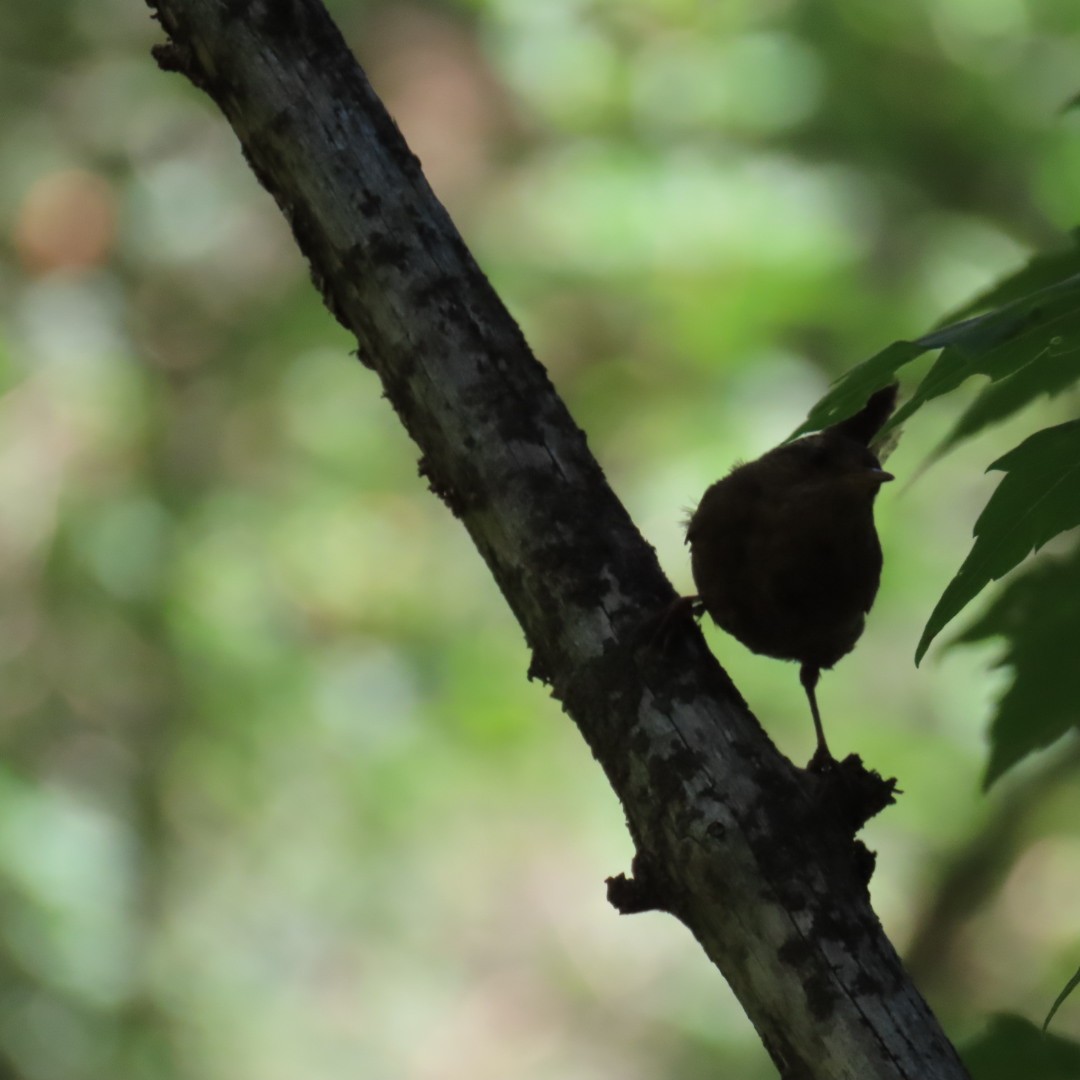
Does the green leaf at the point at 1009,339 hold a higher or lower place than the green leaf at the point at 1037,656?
higher

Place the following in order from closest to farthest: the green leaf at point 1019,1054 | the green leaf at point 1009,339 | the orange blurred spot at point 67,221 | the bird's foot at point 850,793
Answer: the green leaf at point 1009,339
the green leaf at point 1019,1054
the bird's foot at point 850,793
the orange blurred spot at point 67,221

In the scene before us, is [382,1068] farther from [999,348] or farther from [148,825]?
[999,348]

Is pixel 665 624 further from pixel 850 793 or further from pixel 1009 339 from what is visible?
pixel 1009 339

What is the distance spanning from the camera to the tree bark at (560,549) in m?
1.30

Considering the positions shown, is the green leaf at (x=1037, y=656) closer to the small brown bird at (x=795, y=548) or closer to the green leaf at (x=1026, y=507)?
the green leaf at (x=1026, y=507)

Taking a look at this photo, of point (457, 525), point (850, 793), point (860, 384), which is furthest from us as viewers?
point (457, 525)

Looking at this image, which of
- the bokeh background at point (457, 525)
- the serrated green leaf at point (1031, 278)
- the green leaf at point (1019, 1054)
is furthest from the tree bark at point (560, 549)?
the bokeh background at point (457, 525)

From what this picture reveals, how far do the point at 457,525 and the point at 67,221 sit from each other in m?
1.69

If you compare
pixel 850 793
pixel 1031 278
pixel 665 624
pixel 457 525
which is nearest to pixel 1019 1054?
pixel 850 793

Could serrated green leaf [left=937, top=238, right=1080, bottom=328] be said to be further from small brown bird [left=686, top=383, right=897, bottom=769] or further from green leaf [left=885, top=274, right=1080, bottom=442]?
small brown bird [left=686, top=383, right=897, bottom=769]

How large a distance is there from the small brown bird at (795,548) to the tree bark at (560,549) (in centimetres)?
45

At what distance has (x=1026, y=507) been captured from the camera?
→ 1037 mm

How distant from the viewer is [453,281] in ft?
5.32

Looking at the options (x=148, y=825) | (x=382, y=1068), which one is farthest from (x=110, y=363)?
(x=382, y=1068)
